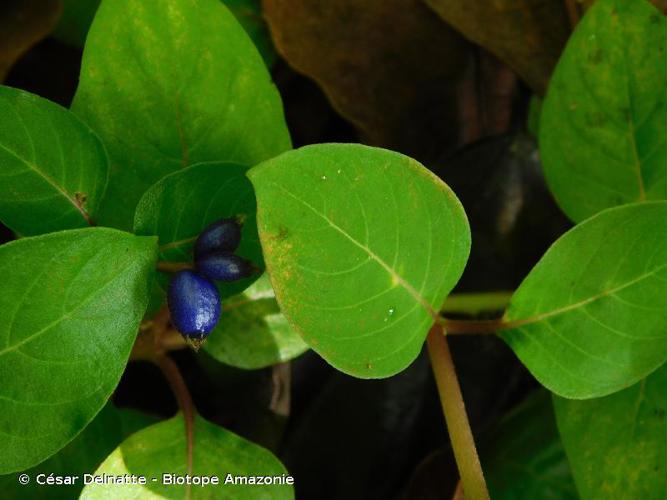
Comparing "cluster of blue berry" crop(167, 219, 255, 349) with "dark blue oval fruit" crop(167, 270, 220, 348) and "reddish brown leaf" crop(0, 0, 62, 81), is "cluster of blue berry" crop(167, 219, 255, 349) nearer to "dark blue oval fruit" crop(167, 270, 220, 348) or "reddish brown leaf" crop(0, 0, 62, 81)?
"dark blue oval fruit" crop(167, 270, 220, 348)

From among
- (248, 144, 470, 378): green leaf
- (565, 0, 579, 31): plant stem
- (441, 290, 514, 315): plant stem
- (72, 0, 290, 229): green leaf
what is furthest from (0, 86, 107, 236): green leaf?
(565, 0, 579, 31): plant stem

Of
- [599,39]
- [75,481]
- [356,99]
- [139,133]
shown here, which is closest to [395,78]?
[356,99]

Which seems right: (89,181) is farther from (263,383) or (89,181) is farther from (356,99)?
(356,99)

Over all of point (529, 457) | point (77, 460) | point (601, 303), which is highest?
point (601, 303)

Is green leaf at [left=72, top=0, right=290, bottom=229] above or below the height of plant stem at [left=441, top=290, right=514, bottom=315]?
above

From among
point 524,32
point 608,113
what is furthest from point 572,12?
point 608,113

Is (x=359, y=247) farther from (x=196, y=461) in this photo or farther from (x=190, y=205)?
(x=196, y=461)

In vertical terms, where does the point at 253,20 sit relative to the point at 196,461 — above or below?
above
